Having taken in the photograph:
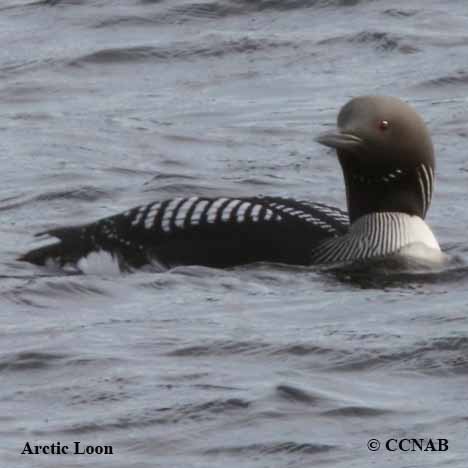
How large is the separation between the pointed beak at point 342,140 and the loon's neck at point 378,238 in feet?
0.99

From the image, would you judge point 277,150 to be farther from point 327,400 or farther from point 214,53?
point 327,400

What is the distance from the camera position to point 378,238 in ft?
26.2

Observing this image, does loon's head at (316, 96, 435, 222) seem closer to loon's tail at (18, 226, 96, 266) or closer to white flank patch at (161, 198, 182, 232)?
white flank patch at (161, 198, 182, 232)

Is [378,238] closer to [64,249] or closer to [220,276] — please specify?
[220,276]

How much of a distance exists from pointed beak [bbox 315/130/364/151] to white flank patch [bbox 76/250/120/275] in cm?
92

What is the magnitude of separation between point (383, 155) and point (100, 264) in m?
1.15

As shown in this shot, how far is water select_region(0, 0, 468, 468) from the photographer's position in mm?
5977

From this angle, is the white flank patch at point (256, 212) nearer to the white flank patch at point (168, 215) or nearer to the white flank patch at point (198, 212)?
the white flank patch at point (198, 212)

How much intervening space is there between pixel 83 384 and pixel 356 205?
1996 millimetres

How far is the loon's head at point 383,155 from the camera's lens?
7.91m

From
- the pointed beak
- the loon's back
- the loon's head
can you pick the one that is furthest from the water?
the pointed beak

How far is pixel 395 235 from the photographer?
8000 millimetres

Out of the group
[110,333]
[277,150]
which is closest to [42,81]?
[277,150]

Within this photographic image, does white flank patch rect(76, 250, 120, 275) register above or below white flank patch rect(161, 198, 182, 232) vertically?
below
